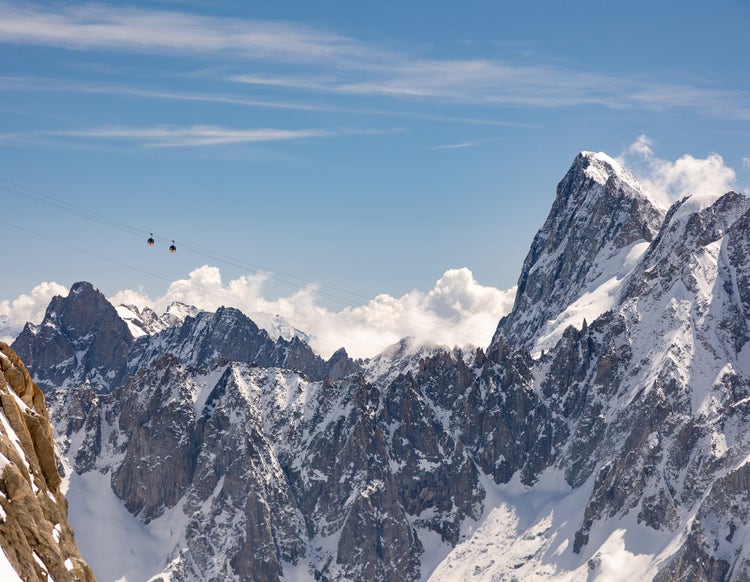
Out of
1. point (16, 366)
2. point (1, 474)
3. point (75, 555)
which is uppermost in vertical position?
point (16, 366)

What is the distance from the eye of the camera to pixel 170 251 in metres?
196

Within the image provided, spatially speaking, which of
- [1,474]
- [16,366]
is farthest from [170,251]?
[1,474]

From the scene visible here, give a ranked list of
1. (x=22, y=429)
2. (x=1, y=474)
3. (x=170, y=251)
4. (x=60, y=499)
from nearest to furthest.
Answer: (x=1, y=474) < (x=22, y=429) < (x=60, y=499) < (x=170, y=251)

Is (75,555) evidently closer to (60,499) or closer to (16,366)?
(60,499)

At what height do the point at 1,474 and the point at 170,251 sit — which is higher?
the point at 170,251

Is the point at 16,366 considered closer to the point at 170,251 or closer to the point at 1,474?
the point at 1,474

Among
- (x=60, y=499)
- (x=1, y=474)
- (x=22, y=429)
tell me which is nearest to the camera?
(x=1, y=474)

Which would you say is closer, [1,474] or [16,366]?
[1,474]

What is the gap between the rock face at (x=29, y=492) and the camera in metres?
73.1

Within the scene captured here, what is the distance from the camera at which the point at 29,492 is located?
75.3 metres

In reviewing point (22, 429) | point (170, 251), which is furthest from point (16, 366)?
point (170, 251)

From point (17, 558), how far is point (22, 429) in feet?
33.6

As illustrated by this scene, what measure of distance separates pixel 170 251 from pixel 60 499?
4393 inches

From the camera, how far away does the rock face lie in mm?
73125
